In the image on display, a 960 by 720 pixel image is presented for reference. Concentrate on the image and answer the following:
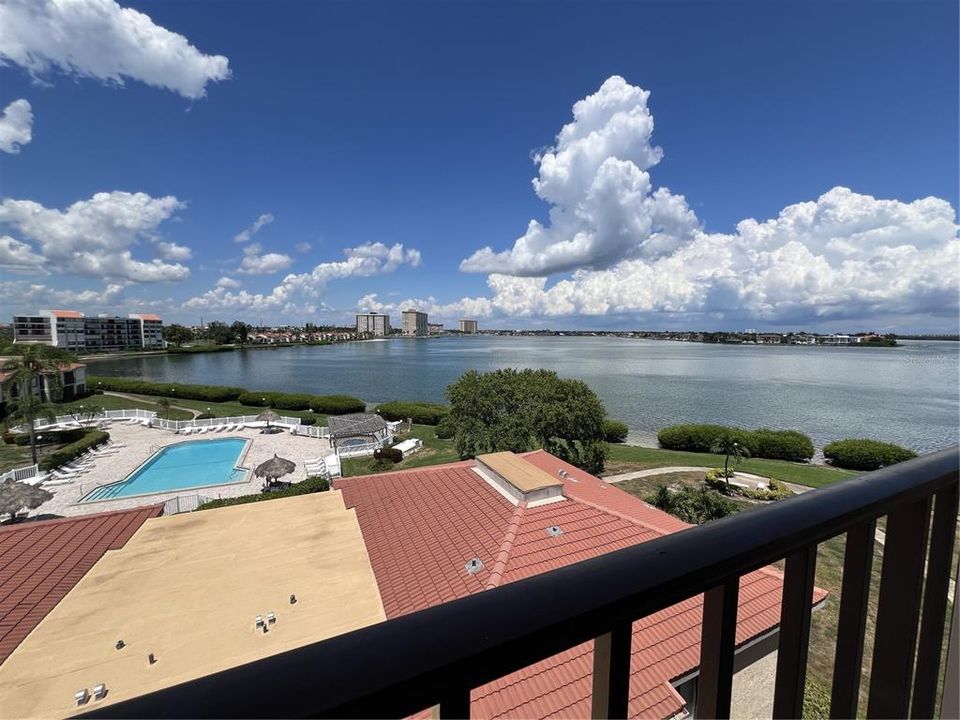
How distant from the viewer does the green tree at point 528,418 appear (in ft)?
57.5

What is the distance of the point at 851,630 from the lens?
1052mm

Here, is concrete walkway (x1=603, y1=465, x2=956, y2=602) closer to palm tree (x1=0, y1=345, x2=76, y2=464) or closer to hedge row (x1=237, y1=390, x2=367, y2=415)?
hedge row (x1=237, y1=390, x2=367, y2=415)

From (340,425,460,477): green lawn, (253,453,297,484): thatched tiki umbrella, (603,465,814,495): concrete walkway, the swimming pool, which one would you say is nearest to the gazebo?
(340,425,460,477): green lawn

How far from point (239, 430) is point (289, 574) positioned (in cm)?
2146

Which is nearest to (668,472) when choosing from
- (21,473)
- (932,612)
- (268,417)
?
(932,612)

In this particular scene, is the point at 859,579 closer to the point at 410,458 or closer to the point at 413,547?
the point at 413,547

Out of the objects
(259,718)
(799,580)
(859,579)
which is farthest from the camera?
(859,579)

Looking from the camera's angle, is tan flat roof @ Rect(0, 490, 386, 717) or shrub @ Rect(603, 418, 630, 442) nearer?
tan flat roof @ Rect(0, 490, 386, 717)

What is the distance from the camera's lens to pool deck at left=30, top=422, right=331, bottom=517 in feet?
48.9

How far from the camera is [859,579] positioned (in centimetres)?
103

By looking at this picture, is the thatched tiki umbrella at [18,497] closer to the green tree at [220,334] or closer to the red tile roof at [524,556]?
the red tile roof at [524,556]

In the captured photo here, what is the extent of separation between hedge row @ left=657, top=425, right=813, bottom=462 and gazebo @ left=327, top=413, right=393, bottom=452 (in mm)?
15294

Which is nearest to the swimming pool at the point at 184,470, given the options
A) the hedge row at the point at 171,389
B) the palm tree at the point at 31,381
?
the palm tree at the point at 31,381

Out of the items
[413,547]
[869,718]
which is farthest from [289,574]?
[869,718]
